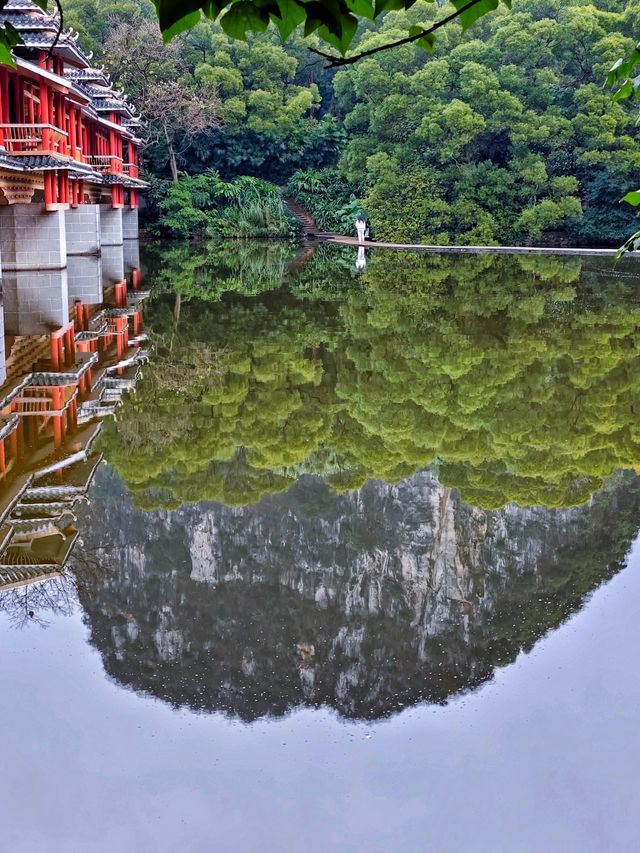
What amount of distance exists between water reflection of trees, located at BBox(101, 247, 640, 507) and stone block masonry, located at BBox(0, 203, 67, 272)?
Answer: 417 centimetres

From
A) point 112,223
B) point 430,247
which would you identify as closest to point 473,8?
point 112,223

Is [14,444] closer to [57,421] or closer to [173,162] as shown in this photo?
[57,421]

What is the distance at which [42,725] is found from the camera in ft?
10.8

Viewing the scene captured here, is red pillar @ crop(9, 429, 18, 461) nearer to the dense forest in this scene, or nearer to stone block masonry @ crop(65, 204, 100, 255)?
stone block masonry @ crop(65, 204, 100, 255)

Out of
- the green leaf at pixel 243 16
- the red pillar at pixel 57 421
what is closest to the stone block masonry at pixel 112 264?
the red pillar at pixel 57 421

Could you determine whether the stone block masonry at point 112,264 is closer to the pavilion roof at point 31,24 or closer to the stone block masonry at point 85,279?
the stone block masonry at point 85,279

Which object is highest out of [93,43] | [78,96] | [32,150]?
[93,43]

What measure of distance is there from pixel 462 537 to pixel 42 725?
241 centimetres

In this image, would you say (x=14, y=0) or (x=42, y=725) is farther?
(x=14, y=0)

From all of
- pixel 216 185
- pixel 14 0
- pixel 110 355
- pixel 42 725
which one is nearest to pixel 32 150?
pixel 14 0

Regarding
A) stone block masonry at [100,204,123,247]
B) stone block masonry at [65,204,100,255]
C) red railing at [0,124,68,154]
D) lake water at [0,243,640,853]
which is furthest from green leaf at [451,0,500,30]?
stone block masonry at [100,204,123,247]

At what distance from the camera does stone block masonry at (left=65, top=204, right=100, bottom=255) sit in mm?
21547

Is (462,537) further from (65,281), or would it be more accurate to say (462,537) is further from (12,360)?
(65,281)

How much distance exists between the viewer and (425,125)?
97.2 ft
